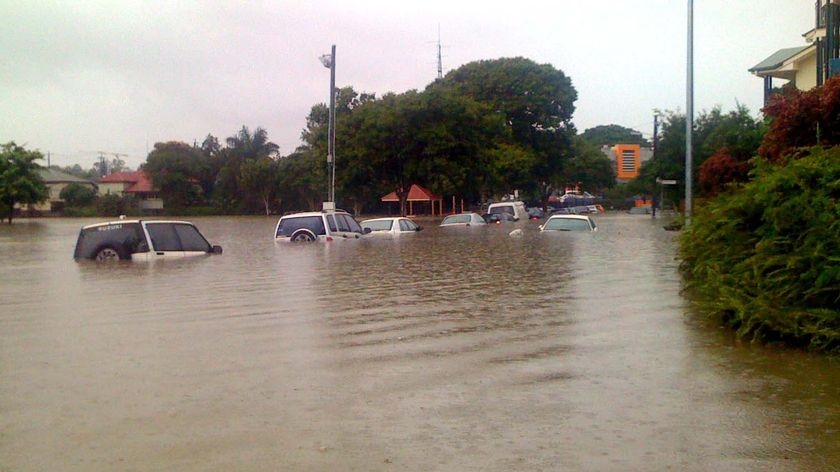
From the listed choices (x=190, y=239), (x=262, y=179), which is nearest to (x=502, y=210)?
(x=262, y=179)

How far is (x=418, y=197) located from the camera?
59094 mm

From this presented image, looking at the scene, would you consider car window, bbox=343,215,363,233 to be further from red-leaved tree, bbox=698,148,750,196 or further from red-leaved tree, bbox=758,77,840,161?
red-leaved tree, bbox=758,77,840,161

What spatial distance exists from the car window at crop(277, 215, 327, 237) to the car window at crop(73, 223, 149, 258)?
23.6 ft

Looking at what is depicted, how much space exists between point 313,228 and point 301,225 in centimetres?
52

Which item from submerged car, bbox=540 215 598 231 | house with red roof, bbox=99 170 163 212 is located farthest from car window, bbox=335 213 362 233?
house with red roof, bbox=99 170 163 212

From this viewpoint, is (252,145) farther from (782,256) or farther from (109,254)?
(782,256)

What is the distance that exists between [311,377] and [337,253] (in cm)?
1503

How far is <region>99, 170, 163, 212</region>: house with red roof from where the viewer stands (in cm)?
6719

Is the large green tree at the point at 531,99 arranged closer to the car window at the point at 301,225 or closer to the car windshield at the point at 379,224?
the car windshield at the point at 379,224

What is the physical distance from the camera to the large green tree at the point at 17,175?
55781 millimetres

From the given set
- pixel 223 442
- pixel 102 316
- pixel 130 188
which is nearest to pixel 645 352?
pixel 223 442

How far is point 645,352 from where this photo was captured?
849 cm

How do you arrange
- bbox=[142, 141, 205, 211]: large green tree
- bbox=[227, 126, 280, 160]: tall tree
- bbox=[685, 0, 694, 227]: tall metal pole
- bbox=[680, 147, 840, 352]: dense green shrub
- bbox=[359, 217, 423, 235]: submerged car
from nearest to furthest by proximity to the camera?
bbox=[680, 147, 840, 352]: dense green shrub, bbox=[685, 0, 694, 227]: tall metal pole, bbox=[359, 217, 423, 235]: submerged car, bbox=[142, 141, 205, 211]: large green tree, bbox=[227, 126, 280, 160]: tall tree

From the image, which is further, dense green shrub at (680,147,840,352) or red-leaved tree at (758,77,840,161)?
red-leaved tree at (758,77,840,161)
